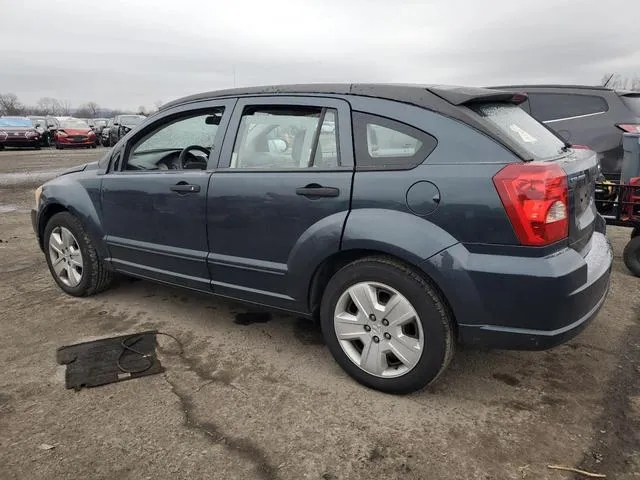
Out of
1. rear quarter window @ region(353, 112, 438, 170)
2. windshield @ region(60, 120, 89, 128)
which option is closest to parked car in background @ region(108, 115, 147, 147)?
windshield @ region(60, 120, 89, 128)

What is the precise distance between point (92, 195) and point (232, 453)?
2611mm

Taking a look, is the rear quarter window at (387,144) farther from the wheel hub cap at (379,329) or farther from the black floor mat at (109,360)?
the black floor mat at (109,360)

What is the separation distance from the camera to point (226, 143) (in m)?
3.28

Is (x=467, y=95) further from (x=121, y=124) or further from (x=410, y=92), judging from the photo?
(x=121, y=124)

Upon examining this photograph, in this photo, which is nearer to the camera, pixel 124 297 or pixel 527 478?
pixel 527 478

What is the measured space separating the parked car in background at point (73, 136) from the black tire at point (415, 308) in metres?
25.9

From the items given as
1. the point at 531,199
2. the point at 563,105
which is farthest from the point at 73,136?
the point at 531,199

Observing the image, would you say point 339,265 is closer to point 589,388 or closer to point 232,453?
point 232,453

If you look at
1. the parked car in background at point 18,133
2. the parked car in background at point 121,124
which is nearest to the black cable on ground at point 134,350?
the parked car in background at point 121,124

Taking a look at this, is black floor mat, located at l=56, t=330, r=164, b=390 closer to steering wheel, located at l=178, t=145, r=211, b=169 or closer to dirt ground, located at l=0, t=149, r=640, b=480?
dirt ground, located at l=0, t=149, r=640, b=480

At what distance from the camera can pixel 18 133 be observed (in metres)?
24.2

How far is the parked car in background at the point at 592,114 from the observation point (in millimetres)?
5867

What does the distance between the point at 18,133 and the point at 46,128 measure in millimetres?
4185

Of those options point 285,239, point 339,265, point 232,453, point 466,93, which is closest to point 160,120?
point 285,239
